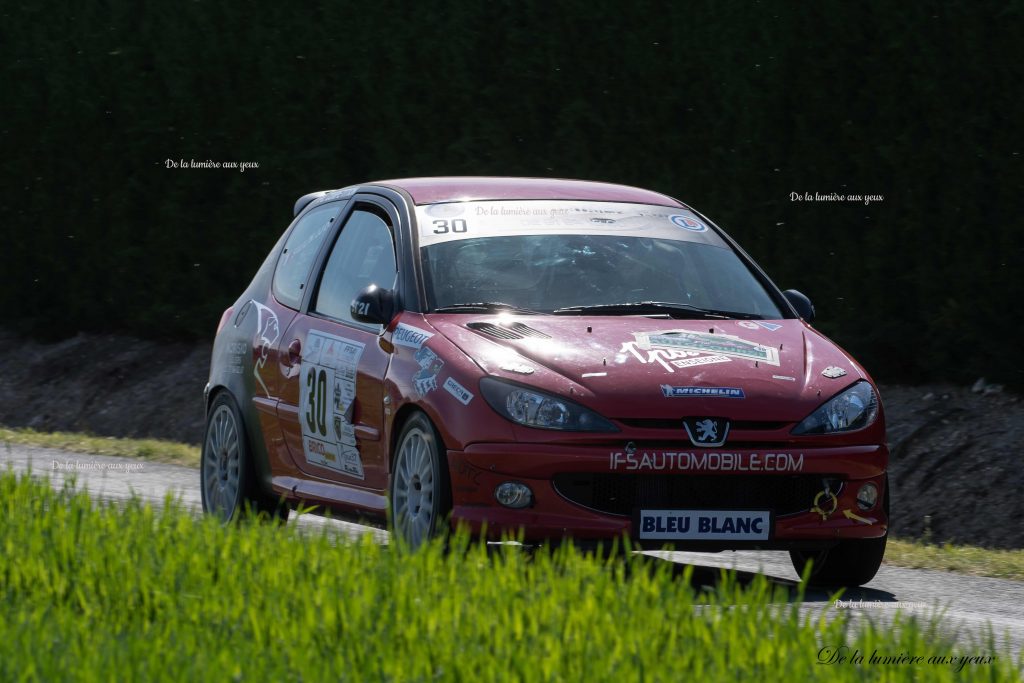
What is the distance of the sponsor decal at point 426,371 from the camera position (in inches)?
317

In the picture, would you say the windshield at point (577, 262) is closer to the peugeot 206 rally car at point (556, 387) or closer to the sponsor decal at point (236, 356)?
the peugeot 206 rally car at point (556, 387)

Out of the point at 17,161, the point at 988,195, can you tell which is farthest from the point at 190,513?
the point at 17,161

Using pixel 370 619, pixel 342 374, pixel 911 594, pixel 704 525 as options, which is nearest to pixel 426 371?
pixel 342 374

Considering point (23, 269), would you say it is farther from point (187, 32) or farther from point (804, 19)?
point (804, 19)

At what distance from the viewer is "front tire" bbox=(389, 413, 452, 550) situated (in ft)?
25.9

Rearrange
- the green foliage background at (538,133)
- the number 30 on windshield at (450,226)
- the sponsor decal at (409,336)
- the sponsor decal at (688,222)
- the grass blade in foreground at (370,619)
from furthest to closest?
the green foliage background at (538,133), the sponsor decal at (688,222), the number 30 on windshield at (450,226), the sponsor decal at (409,336), the grass blade in foreground at (370,619)

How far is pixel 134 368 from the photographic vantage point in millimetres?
20266

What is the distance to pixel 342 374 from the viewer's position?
29.3ft

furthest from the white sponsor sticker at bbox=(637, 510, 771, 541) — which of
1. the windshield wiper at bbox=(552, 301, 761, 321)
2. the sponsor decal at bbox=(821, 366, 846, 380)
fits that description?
the windshield wiper at bbox=(552, 301, 761, 321)

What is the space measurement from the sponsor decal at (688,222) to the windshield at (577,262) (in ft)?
0.10

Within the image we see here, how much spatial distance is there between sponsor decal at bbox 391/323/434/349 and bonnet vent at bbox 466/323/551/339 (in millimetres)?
192

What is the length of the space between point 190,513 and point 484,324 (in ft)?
4.77

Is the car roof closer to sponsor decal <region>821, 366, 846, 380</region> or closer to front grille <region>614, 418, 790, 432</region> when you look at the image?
sponsor decal <region>821, 366, 846, 380</region>

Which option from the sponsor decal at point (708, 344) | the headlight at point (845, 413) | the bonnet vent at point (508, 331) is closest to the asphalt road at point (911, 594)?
the headlight at point (845, 413)
